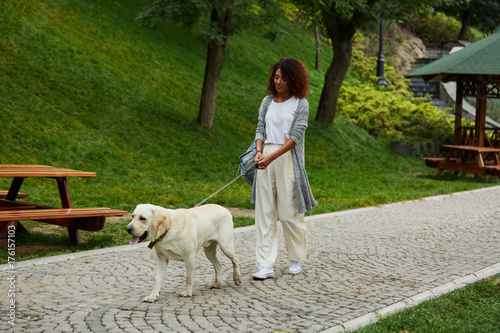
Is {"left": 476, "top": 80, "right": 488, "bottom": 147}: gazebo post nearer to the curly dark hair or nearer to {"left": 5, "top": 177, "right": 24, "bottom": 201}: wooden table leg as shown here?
the curly dark hair

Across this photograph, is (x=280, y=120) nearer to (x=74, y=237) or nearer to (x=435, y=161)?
(x=74, y=237)

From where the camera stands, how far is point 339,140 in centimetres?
2002

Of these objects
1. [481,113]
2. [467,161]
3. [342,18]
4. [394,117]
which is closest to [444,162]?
[467,161]

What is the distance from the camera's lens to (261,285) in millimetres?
5797

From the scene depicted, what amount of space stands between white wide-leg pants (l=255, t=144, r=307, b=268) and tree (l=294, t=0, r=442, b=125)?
36.2ft

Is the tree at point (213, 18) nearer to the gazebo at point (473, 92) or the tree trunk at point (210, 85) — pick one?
the tree trunk at point (210, 85)

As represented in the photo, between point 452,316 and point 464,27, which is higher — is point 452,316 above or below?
below

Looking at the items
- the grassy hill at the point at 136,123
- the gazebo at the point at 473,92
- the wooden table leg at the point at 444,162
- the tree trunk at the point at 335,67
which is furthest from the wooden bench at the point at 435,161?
the tree trunk at the point at 335,67

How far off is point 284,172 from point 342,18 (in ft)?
45.5

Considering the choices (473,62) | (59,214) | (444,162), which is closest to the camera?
(59,214)

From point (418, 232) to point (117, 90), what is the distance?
35.0 ft

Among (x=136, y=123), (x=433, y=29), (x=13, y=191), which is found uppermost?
(x=433, y=29)

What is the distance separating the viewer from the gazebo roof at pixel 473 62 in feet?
53.7

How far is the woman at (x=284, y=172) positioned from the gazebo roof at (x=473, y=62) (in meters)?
11.5
